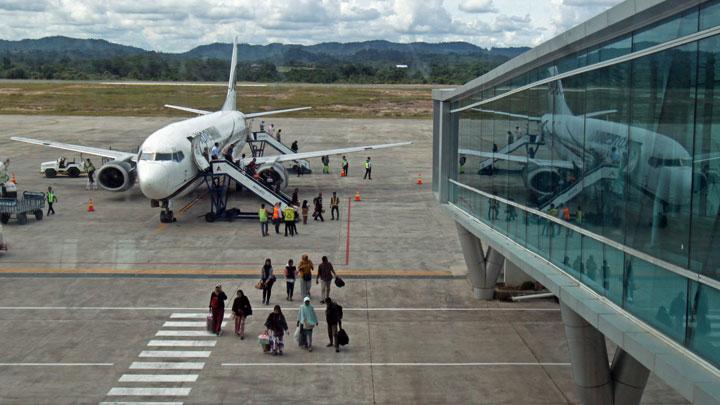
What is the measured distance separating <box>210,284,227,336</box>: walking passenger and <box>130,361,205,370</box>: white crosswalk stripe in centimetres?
219

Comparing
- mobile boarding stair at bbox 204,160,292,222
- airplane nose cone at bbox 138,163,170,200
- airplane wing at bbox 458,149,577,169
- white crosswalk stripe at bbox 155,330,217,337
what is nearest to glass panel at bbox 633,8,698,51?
airplane wing at bbox 458,149,577,169

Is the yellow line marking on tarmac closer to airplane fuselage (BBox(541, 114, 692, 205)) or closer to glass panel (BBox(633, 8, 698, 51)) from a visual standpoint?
airplane fuselage (BBox(541, 114, 692, 205))

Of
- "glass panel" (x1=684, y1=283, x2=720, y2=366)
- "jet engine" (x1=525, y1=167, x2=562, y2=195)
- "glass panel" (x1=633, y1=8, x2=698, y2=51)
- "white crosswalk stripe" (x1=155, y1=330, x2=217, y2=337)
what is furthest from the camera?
"white crosswalk stripe" (x1=155, y1=330, x2=217, y2=337)

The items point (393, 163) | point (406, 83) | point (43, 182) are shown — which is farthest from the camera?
point (406, 83)

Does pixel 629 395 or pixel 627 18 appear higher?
pixel 627 18

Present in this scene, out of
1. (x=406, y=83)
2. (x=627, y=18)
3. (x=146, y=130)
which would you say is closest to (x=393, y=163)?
(x=146, y=130)

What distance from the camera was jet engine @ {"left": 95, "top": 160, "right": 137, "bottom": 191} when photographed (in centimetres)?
4381

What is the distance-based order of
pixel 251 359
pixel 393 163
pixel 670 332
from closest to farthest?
pixel 670 332 < pixel 251 359 < pixel 393 163

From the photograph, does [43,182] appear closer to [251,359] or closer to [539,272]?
[251,359]

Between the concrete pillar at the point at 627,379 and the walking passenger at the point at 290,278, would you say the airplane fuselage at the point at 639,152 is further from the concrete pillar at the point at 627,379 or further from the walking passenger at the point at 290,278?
the walking passenger at the point at 290,278

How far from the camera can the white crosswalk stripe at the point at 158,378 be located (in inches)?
757

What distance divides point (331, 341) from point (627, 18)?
13.1 m

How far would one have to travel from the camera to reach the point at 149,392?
1848 centimetres

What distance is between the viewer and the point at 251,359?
20734 mm
